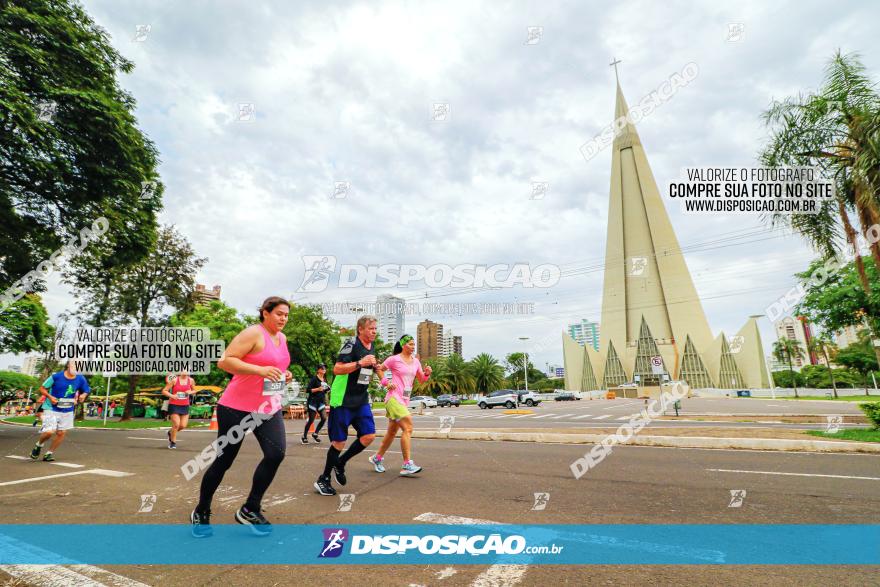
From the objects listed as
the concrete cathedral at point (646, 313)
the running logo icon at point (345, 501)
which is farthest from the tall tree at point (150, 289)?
the concrete cathedral at point (646, 313)

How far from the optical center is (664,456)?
7.40 metres

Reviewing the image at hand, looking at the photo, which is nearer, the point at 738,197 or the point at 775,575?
the point at 775,575

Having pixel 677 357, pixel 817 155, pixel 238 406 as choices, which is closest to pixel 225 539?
pixel 238 406

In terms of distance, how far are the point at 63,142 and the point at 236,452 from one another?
12.5 metres

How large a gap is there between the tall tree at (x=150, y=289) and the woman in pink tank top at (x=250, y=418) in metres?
25.0

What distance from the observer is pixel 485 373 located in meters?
76.5

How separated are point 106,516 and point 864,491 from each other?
318 inches

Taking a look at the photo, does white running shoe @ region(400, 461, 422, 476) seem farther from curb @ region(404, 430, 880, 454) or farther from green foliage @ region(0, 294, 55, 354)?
green foliage @ region(0, 294, 55, 354)

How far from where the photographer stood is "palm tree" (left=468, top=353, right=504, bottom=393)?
7638cm

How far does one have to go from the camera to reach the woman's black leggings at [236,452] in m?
3.32

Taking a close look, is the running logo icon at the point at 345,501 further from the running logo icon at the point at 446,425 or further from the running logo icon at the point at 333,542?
the running logo icon at the point at 446,425

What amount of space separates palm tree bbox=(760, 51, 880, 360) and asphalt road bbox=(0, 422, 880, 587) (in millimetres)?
6132

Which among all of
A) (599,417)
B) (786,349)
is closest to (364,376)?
(599,417)

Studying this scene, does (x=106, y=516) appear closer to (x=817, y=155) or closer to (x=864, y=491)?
(x=864, y=491)
